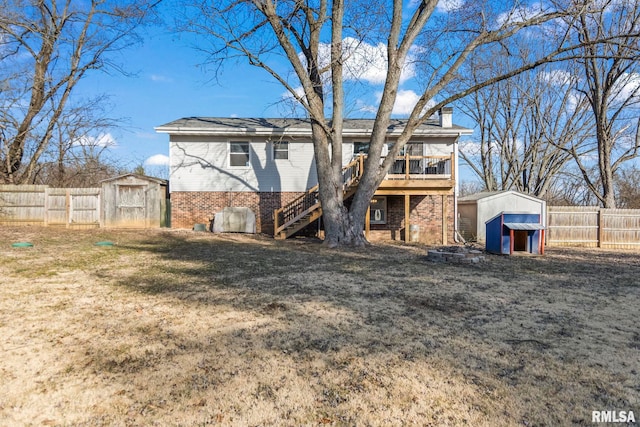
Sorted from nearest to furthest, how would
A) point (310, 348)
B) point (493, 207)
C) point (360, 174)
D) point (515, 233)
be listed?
1. point (310, 348)
2. point (515, 233)
3. point (360, 174)
4. point (493, 207)

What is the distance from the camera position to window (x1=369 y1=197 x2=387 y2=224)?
46.4 ft

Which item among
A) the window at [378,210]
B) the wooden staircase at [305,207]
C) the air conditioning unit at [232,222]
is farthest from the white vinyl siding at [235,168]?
the window at [378,210]

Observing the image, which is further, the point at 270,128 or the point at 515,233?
the point at 270,128

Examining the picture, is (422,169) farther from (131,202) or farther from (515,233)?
(131,202)

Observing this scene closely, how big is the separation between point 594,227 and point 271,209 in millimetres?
12639

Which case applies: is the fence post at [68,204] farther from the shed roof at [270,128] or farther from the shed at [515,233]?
the shed at [515,233]

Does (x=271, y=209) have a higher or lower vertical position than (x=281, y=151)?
lower

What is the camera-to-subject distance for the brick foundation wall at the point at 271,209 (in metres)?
14.1

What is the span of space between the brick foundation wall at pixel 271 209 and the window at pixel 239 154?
1.27m

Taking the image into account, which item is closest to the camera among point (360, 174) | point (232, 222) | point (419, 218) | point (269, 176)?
point (360, 174)

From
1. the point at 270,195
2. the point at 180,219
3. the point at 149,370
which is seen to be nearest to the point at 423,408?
the point at 149,370

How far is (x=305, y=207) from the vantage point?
13.9 metres

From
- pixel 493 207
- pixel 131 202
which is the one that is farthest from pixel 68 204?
pixel 493 207

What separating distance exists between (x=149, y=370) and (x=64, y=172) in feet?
65.0
